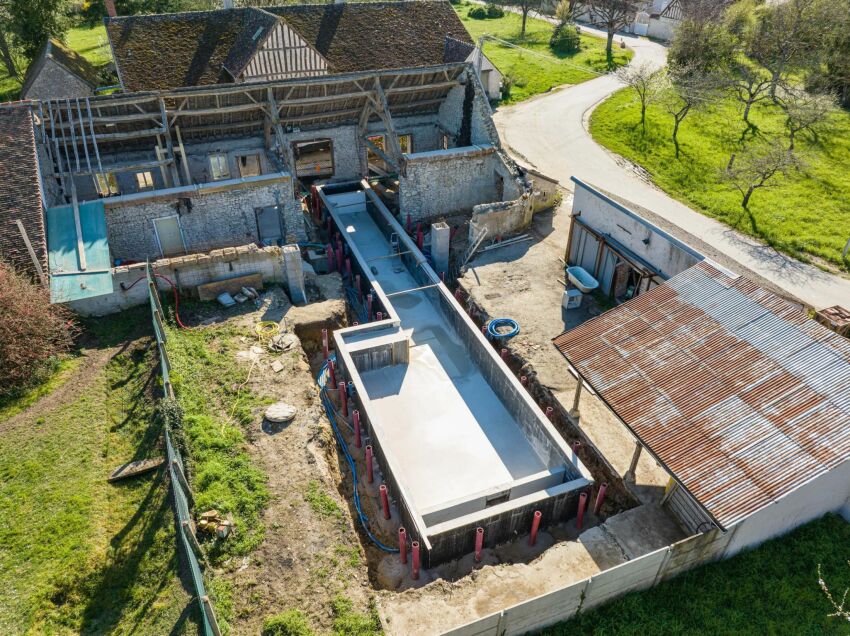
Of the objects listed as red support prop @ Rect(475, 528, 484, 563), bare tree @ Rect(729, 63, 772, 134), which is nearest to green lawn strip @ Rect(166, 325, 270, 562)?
red support prop @ Rect(475, 528, 484, 563)

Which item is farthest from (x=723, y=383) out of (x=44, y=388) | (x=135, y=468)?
(x=44, y=388)

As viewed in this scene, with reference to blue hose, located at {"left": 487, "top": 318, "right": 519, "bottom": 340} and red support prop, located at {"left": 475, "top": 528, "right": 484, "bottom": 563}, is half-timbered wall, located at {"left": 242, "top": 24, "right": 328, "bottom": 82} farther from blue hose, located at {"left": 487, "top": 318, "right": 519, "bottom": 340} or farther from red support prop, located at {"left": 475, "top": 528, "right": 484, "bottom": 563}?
red support prop, located at {"left": 475, "top": 528, "right": 484, "bottom": 563}

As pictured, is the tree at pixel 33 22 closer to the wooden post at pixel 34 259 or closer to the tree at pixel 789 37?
the wooden post at pixel 34 259

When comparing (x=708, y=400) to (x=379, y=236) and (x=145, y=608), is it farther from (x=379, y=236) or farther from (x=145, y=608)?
(x=379, y=236)

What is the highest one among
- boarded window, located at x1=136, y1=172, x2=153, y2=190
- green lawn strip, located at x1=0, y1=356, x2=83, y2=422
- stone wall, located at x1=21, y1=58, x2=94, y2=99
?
stone wall, located at x1=21, y1=58, x2=94, y2=99

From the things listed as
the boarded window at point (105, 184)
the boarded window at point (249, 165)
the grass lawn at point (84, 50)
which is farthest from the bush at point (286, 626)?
the grass lawn at point (84, 50)

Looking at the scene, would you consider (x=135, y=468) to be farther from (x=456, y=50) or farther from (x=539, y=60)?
(x=539, y=60)

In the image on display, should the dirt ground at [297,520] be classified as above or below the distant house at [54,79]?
below
